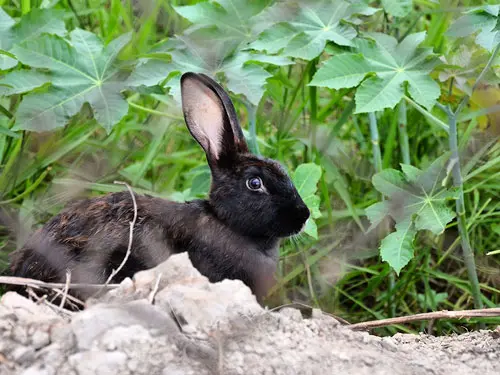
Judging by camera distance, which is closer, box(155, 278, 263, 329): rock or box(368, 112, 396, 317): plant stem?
box(155, 278, 263, 329): rock

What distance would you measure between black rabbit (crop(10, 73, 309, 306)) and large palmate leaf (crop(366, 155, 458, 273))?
1.21 ft

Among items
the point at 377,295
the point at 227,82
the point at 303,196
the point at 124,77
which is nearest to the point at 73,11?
the point at 124,77

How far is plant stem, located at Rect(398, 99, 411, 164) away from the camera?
14.2ft

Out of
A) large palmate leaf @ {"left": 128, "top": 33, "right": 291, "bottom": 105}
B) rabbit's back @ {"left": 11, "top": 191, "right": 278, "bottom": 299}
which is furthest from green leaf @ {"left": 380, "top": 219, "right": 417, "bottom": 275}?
large palmate leaf @ {"left": 128, "top": 33, "right": 291, "bottom": 105}

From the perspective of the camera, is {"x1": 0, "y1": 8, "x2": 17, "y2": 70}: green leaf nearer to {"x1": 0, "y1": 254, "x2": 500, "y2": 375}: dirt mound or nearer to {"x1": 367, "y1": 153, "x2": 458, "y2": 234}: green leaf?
{"x1": 0, "y1": 254, "x2": 500, "y2": 375}: dirt mound

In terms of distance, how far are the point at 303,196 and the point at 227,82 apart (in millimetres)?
561

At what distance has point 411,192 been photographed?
156 inches

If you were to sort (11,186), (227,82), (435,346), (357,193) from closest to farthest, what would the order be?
1. (435,346)
2. (227,82)
3. (11,186)
4. (357,193)

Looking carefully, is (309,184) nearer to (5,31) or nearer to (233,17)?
(233,17)

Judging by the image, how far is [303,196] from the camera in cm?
396

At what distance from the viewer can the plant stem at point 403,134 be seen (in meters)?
4.34

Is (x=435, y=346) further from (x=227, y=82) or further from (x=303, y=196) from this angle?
(x=227, y=82)

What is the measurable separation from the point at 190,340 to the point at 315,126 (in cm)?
185

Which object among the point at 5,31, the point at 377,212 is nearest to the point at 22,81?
the point at 5,31
